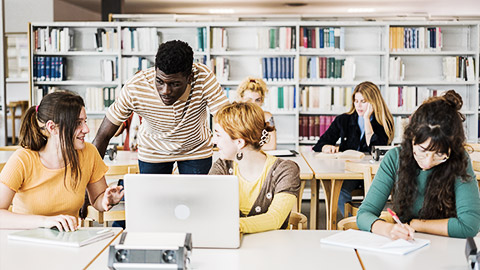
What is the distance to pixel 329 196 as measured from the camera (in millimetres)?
3523

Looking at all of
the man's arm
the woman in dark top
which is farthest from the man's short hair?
the woman in dark top

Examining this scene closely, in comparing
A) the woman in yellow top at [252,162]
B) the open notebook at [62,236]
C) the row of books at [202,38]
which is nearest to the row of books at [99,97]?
the row of books at [202,38]

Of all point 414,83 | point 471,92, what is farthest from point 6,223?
point 471,92

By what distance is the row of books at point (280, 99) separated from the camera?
233 inches

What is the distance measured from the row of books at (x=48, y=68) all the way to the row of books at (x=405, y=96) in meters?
3.60

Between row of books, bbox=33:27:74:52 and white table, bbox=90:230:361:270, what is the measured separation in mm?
4876

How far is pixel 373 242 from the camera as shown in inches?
66.4

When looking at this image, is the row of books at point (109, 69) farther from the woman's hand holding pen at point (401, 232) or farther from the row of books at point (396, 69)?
the woman's hand holding pen at point (401, 232)

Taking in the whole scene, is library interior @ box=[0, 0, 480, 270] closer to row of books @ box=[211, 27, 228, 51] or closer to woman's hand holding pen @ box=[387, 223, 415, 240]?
woman's hand holding pen @ box=[387, 223, 415, 240]

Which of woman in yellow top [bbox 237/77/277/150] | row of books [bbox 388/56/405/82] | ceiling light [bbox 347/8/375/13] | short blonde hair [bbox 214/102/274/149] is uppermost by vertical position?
ceiling light [bbox 347/8/375/13]

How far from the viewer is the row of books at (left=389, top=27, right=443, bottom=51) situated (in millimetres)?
5828

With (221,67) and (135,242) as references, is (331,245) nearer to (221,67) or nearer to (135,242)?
(135,242)

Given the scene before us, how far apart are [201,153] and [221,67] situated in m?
3.19

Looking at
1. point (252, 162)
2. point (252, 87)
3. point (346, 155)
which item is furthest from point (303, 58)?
point (252, 162)
